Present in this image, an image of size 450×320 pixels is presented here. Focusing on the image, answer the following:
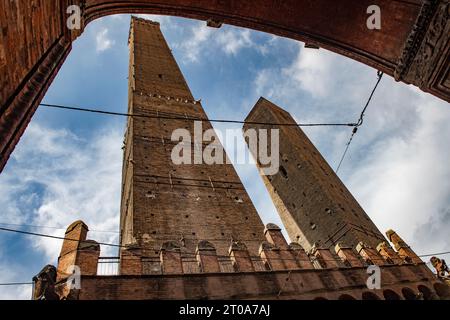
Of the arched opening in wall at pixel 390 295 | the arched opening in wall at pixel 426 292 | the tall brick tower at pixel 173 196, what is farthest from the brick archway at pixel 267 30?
the arched opening in wall at pixel 426 292

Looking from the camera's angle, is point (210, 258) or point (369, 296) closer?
point (210, 258)

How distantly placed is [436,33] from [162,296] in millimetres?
5695

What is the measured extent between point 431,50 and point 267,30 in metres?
3.13

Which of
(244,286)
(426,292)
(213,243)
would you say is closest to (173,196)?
(213,243)

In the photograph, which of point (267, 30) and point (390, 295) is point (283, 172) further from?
point (267, 30)

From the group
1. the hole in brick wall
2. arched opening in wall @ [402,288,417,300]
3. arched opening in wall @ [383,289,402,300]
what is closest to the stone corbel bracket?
arched opening in wall @ [383,289,402,300]

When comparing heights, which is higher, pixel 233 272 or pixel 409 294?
pixel 233 272

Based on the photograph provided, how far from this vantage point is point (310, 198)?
Result: 16.1m

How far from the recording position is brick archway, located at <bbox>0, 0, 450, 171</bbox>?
8.99 ft

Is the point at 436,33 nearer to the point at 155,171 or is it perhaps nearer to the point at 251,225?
the point at 251,225

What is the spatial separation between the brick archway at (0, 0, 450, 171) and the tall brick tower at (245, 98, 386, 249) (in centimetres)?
911

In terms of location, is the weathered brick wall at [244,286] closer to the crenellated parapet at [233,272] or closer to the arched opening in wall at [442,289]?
the crenellated parapet at [233,272]
